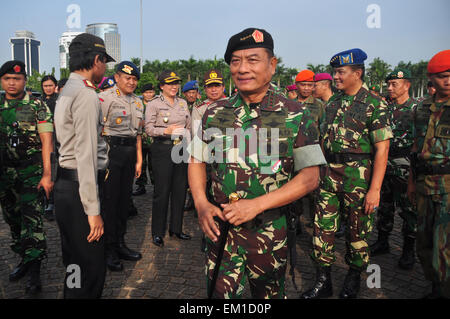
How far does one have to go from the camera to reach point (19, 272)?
4.01m

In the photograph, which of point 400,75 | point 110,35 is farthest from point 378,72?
point 110,35

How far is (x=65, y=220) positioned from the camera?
2.52 m

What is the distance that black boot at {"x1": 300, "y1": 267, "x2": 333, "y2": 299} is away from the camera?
3.64 metres

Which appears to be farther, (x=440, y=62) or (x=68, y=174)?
(x=440, y=62)

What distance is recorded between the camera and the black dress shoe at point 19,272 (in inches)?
156

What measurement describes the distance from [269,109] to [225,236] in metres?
0.88

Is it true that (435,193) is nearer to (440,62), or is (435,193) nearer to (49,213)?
(440,62)

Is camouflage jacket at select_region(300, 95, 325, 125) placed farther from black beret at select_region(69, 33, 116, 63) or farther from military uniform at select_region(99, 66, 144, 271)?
black beret at select_region(69, 33, 116, 63)

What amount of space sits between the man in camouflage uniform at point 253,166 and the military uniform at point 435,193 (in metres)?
1.68

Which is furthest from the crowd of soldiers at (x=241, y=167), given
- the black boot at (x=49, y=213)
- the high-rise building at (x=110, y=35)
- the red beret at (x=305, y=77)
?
the high-rise building at (x=110, y=35)

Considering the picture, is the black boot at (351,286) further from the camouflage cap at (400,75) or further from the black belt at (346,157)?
the camouflage cap at (400,75)

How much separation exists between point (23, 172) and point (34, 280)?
4.36ft

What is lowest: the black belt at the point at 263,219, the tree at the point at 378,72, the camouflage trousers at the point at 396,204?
the camouflage trousers at the point at 396,204

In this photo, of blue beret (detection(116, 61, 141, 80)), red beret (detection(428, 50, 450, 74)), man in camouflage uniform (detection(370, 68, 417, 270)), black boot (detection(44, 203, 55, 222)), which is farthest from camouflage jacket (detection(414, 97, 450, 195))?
black boot (detection(44, 203, 55, 222))
